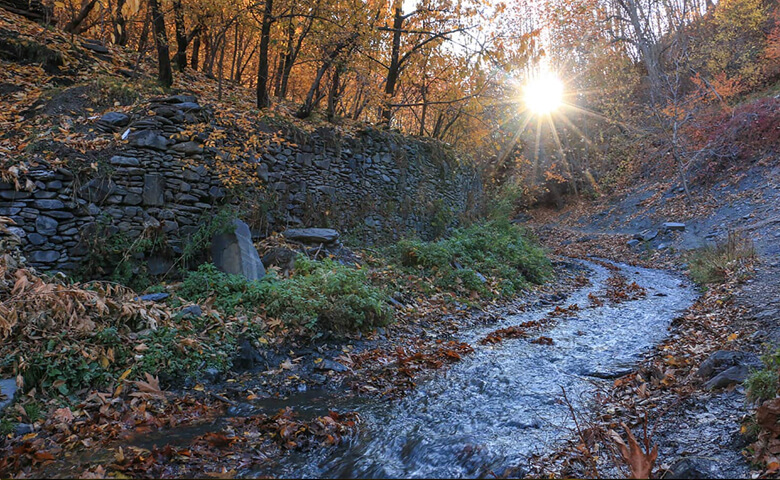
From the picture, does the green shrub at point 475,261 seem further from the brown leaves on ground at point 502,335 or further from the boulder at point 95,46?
the boulder at point 95,46

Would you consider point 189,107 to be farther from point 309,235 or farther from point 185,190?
point 309,235

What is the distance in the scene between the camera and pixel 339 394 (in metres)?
4.29

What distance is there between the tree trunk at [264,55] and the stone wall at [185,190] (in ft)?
5.33

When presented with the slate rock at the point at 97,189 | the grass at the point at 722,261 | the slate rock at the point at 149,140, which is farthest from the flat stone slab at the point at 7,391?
the grass at the point at 722,261

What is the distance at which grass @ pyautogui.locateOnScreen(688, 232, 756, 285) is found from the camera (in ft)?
28.5

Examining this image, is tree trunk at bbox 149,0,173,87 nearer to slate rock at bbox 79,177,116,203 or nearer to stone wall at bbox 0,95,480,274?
stone wall at bbox 0,95,480,274

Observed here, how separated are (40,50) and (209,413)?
9.08m

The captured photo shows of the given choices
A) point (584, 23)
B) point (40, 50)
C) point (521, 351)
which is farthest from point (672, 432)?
point (584, 23)

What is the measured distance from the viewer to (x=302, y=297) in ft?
19.2

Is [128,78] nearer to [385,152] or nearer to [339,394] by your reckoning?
[385,152]

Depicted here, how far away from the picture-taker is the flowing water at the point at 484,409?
2859 mm

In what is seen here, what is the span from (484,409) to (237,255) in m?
4.85

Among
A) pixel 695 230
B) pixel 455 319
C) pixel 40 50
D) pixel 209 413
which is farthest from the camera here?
pixel 695 230

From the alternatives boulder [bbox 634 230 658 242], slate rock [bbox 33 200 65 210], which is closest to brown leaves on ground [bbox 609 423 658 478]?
slate rock [bbox 33 200 65 210]
